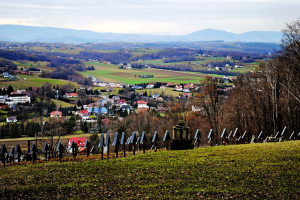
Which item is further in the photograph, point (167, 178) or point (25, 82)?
point (25, 82)

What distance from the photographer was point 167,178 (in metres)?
8.87

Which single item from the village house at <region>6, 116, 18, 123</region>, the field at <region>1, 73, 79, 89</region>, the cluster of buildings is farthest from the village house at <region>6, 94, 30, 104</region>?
the village house at <region>6, 116, 18, 123</region>

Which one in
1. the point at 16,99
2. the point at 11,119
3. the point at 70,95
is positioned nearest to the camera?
the point at 11,119

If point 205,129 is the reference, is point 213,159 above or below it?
above

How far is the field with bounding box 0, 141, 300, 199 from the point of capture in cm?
766

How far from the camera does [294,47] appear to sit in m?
21.8

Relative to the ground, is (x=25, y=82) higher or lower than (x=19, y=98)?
higher

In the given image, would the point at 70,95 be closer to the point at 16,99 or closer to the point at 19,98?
the point at 19,98

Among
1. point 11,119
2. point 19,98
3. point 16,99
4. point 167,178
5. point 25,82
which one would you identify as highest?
point 167,178

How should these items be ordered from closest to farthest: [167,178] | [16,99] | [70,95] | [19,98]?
[167,178], [19,98], [16,99], [70,95]

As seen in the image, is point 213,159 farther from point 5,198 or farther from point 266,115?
point 266,115

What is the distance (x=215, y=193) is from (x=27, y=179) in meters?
6.12

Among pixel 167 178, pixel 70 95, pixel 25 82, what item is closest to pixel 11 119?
pixel 70 95

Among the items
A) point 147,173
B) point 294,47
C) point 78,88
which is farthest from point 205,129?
point 78,88
